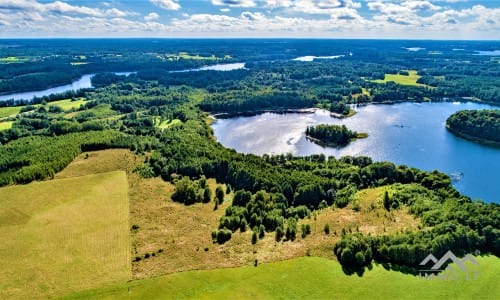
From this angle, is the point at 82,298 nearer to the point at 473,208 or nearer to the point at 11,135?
the point at 473,208

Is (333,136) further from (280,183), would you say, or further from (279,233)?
(279,233)

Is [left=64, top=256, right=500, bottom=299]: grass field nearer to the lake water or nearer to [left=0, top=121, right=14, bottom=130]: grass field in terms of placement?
the lake water

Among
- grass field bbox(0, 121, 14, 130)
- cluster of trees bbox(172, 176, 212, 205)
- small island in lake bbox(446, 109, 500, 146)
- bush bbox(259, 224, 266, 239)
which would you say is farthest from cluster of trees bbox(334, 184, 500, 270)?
grass field bbox(0, 121, 14, 130)

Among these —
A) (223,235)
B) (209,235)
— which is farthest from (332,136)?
(223,235)

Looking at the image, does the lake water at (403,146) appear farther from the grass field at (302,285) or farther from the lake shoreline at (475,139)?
the grass field at (302,285)

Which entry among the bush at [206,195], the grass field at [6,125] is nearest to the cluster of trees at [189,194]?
the bush at [206,195]

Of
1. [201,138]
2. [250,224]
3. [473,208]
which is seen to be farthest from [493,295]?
[201,138]

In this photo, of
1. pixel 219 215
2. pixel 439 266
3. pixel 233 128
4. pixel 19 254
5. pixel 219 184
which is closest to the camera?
pixel 439 266
